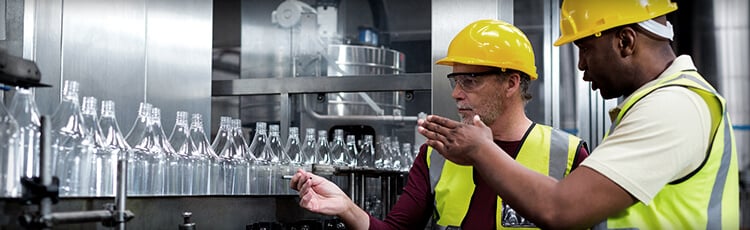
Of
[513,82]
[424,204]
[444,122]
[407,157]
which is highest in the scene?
[513,82]

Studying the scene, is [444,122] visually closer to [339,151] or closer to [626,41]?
[626,41]

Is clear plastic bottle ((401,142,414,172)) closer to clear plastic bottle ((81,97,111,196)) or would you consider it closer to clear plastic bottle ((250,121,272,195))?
clear plastic bottle ((250,121,272,195))

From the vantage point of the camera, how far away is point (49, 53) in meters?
2.68

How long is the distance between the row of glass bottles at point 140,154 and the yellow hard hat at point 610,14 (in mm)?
902

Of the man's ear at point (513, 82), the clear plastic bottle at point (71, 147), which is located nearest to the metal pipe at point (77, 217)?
the clear plastic bottle at point (71, 147)

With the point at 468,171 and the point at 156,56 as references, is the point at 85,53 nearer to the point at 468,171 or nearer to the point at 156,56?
the point at 156,56

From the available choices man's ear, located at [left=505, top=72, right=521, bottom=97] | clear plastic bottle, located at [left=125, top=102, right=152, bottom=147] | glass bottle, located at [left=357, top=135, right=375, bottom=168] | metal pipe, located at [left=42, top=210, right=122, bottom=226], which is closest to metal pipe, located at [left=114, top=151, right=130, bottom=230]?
metal pipe, located at [left=42, top=210, right=122, bottom=226]

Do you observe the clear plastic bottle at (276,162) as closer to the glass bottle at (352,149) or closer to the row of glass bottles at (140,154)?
the row of glass bottles at (140,154)

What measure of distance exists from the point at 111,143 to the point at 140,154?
8cm

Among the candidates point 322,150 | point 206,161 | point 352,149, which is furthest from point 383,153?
point 206,161

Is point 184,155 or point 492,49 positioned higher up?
point 492,49

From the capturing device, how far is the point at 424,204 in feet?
8.12

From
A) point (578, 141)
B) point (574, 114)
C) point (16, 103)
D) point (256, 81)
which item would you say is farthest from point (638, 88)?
point (574, 114)

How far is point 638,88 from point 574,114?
4022 millimetres
